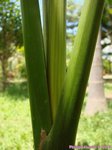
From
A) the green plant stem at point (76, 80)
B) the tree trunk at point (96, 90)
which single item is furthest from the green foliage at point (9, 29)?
the green plant stem at point (76, 80)

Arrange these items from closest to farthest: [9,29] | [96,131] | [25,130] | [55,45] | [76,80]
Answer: [76,80] < [55,45] < [96,131] < [25,130] < [9,29]

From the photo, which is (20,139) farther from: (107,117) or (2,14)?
(2,14)

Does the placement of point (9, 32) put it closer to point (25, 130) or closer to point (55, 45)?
point (25, 130)

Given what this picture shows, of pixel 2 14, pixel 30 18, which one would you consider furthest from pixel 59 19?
pixel 2 14

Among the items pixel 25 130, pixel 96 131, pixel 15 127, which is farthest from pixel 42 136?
pixel 15 127

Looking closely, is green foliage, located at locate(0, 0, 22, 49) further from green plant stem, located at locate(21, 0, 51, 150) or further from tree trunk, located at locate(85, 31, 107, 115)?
green plant stem, located at locate(21, 0, 51, 150)
